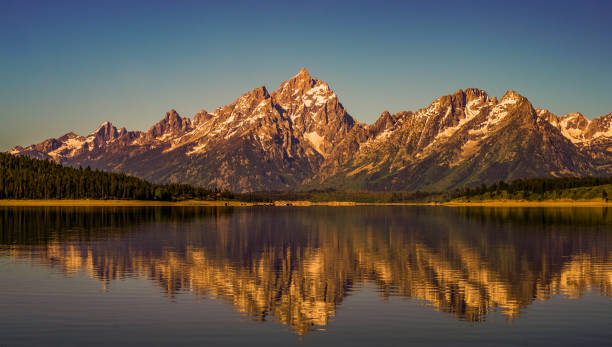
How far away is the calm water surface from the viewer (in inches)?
1829

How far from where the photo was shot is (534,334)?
46.6m

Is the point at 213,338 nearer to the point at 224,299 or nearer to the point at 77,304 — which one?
the point at 224,299

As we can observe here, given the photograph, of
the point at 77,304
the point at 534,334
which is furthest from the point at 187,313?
the point at 534,334

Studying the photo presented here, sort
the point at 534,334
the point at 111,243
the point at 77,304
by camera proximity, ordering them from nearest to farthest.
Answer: the point at 534,334 → the point at 77,304 → the point at 111,243

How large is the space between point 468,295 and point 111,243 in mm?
77501

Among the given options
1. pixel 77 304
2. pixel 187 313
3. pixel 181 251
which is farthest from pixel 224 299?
pixel 181 251

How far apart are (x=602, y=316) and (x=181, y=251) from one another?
6936 centimetres

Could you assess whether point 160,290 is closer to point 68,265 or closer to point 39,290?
point 39,290

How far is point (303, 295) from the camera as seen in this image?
6244 cm

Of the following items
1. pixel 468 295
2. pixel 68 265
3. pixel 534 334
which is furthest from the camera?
pixel 68 265

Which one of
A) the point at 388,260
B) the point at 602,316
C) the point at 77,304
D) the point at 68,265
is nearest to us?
the point at 602,316

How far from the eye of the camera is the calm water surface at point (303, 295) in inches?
1829

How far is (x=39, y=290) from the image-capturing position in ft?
210

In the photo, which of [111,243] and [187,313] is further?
[111,243]
